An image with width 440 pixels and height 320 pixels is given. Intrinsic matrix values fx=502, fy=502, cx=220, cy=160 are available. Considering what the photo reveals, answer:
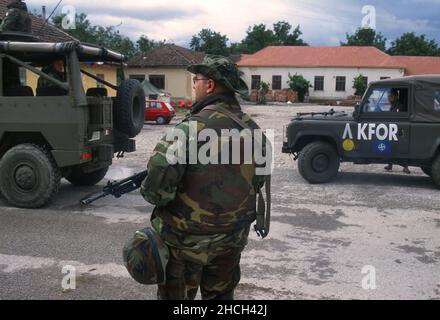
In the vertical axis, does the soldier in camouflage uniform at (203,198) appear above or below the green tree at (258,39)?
below

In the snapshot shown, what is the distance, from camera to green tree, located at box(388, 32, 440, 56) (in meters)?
67.5

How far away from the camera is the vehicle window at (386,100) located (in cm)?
870

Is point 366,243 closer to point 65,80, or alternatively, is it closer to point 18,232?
point 18,232

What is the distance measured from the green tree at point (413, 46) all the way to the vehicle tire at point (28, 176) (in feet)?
226

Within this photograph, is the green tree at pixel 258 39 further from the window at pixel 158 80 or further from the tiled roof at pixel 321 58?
the window at pixel 158 80

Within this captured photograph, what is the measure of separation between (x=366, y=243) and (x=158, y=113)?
17278 millimetres

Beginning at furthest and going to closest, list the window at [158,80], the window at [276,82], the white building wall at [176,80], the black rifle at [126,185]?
the window at [276,82] → the window at [158,80] → the white building wall at [176,80] → the black rifle at [126,185]

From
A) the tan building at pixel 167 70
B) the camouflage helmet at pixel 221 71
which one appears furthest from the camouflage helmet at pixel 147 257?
the tan building at pixel 167 70

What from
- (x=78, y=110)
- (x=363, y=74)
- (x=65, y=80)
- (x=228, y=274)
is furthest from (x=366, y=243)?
(x=363, y=74)

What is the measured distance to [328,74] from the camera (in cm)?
5016

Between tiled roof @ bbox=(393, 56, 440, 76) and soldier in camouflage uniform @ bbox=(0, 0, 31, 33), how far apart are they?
158ft

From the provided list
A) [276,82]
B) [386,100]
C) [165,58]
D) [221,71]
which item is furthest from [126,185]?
[276,82]

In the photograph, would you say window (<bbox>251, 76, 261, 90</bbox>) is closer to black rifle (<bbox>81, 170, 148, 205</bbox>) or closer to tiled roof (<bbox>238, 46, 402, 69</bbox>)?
tiled roof (<bbox>238, 46, 402, 69</bbox>)

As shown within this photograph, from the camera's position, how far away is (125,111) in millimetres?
7375
